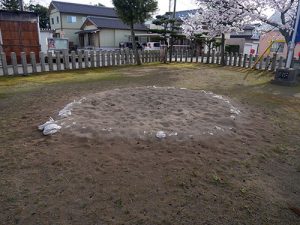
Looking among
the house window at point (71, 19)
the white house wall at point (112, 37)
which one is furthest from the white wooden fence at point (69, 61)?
the house window at point (71, 19)

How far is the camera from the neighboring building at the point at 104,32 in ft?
103

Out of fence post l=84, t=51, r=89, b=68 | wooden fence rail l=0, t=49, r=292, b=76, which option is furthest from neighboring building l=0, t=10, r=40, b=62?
fence post l=84, t=51, r=89, b=68

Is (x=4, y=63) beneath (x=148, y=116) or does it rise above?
above

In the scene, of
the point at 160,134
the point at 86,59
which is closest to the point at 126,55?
the point at 86,59

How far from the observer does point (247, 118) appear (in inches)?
202

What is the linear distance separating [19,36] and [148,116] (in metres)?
12.7

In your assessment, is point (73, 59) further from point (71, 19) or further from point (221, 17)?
point (71, 19)

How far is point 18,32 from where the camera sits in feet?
45.9

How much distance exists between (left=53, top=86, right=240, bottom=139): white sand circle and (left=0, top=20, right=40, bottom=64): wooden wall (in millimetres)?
10472

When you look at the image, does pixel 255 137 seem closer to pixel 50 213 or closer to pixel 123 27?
pixel 50 213

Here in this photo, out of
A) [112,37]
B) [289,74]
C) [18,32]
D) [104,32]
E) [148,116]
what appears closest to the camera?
[148,116]

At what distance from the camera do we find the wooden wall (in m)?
13.7

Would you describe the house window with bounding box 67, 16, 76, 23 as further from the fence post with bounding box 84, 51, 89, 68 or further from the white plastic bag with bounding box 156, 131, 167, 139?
the white plastic bag with bounding box 156, 131, 167, 139

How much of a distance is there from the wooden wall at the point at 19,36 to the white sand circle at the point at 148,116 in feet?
34.4
